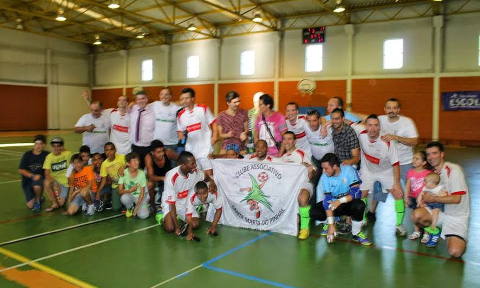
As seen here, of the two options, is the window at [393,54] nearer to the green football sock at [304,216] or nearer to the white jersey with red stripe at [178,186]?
the green football sock at [304,216]

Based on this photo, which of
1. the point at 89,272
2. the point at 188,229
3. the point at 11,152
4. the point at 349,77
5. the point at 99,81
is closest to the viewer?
the point at 89,272

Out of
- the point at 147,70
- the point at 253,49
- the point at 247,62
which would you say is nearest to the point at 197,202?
the point at 253,49

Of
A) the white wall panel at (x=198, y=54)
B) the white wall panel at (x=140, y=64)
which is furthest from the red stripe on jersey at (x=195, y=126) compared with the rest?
the white wall panel at (x=140, y=64)

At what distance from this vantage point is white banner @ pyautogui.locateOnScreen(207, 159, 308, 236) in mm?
5883

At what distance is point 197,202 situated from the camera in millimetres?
6203

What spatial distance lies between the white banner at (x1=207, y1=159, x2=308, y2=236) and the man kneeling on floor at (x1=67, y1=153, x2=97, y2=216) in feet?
7.24

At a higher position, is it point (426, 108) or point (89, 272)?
point (426, 108)

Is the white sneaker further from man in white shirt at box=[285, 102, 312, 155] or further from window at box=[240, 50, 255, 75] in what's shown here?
window at box=[240, 50, 255, 75]

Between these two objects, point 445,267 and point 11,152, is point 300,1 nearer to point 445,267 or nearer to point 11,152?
point 11,152

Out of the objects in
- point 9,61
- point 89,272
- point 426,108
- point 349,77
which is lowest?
point 89,272

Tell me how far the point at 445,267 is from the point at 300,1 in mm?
20440

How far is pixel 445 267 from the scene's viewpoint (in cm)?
457

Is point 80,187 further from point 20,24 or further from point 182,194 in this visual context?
point 20,24

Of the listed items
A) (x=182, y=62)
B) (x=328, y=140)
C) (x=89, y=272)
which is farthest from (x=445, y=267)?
(x=182, y=62)
